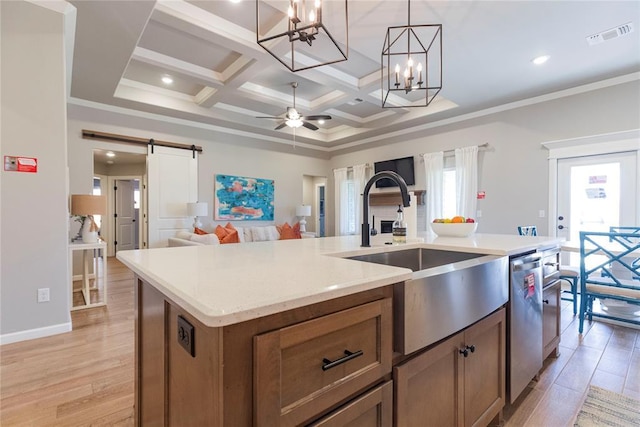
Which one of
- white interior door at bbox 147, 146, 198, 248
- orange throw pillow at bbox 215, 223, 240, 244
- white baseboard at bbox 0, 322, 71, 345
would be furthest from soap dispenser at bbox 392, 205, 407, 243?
white interior door at bbox 147, 146, 198, 248

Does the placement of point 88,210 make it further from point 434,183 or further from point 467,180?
point 467,180

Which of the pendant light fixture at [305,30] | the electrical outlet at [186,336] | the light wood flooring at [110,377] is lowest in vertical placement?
the light wood flooring at [110,377]

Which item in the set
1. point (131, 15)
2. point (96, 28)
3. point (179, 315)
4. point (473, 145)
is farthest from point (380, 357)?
point (473, 145)

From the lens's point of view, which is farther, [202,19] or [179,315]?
[202,19]

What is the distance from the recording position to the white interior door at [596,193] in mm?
3891

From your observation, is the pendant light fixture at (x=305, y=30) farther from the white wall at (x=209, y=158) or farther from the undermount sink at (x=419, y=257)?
the white wall at (x=209, y=158)

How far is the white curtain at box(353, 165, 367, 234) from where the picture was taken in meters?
7.32

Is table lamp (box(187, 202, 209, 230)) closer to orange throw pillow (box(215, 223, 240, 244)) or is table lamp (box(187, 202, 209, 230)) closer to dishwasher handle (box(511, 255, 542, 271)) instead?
orange throw pillow (box(215, 223, 240, 244))

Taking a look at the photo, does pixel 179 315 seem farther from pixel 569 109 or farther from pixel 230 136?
pixel 230 136

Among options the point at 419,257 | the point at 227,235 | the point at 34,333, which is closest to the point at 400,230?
the point at 419,257

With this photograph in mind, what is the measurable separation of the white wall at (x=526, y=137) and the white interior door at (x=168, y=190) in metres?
4.98

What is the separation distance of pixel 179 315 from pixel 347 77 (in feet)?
14.3

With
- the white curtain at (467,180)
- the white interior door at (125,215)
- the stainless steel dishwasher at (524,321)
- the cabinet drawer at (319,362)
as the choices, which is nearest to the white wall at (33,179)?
the cabinet drawer at (319,362)

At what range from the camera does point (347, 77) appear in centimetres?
444
